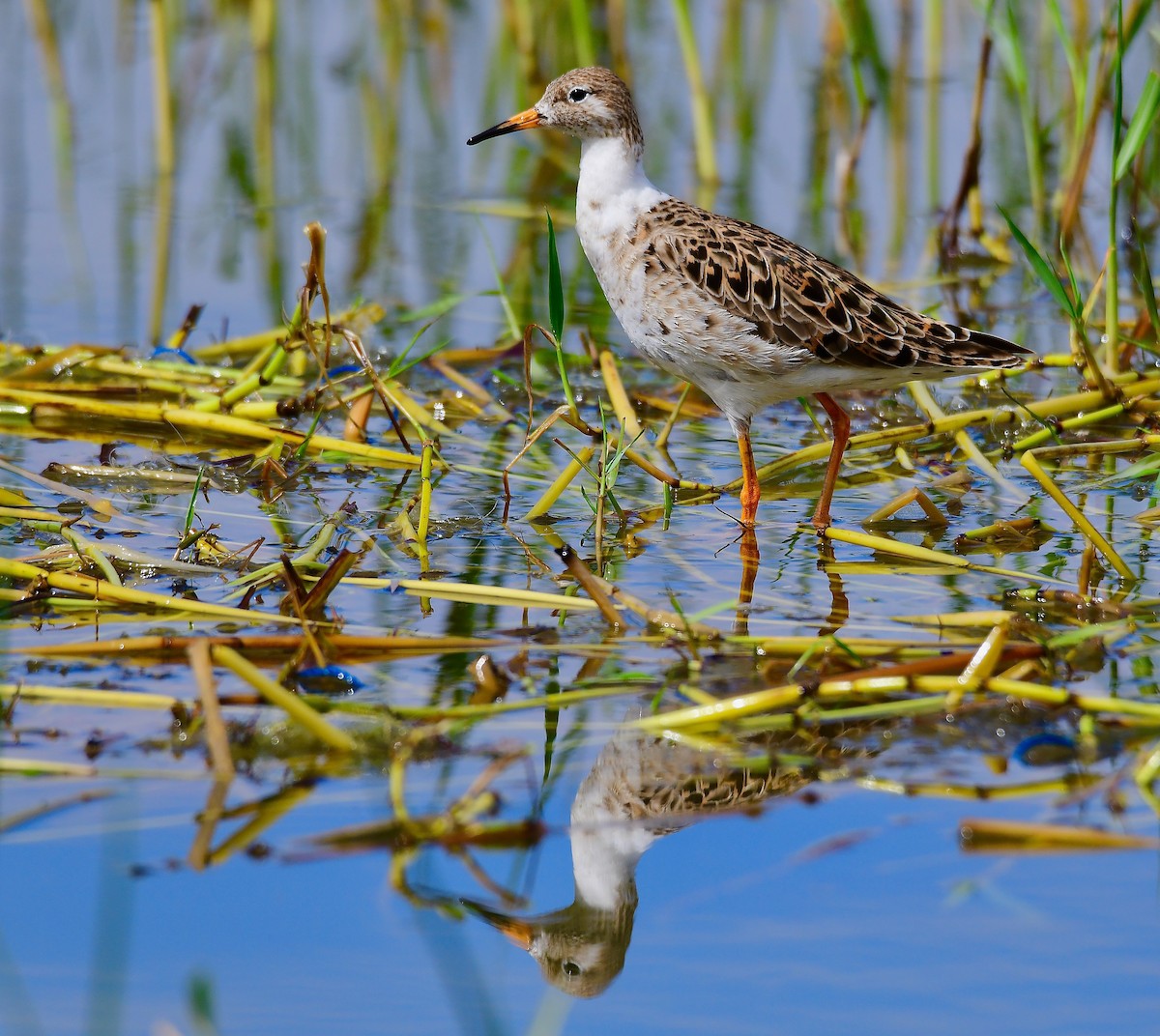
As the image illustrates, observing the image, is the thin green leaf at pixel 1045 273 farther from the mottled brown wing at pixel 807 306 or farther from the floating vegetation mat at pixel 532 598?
the floating vegetation mat at pixel 532 598

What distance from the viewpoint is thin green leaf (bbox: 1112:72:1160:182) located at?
706cm

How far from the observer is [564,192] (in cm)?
1245

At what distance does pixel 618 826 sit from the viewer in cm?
427

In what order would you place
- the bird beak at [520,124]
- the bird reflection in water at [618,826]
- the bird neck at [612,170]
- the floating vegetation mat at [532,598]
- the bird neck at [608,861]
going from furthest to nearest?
1. the bird beak at [520,124]
2. the bird neck at [612,170]
3. the floating vegetation mat at [532,598]
4. the bird neck at [608,861]
5. the bird reflection in water at [618,826]

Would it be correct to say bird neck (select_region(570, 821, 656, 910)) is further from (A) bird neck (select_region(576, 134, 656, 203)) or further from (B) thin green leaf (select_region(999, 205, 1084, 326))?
(A) bird neck (select_region(576, 134, 656, 203))

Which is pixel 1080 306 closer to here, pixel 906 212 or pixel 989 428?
pixel 989 428

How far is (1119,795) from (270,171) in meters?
9.56

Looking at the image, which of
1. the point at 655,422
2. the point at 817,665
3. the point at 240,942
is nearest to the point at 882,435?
the point at 655,422

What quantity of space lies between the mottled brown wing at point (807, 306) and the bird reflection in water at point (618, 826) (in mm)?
2524

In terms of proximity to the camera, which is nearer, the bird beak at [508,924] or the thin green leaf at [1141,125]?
the bird beak at [508,924]

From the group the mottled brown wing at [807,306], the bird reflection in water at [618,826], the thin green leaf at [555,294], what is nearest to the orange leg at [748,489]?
the mottled brown wing at [807,306]

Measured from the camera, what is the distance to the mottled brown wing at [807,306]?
6695mm

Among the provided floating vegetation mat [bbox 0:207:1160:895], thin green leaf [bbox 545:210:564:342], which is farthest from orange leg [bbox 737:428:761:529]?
thin green leaf [bbox 545:210:564:342]

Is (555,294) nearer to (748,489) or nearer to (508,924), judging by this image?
(748,489)
